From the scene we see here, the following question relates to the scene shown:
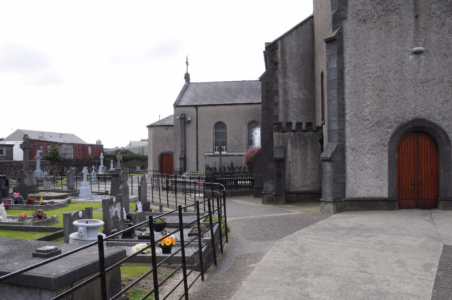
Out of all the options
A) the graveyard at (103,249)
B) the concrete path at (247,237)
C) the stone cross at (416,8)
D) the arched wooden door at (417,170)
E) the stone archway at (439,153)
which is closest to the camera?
the graveyard at (103,249)

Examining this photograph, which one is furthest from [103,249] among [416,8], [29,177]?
[29,177]

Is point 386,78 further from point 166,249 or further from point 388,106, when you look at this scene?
point 166,249

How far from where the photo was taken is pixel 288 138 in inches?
587

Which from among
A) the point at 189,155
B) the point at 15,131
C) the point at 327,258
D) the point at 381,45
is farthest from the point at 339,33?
the point at 15,131

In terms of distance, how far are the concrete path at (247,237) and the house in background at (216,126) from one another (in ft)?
48.3

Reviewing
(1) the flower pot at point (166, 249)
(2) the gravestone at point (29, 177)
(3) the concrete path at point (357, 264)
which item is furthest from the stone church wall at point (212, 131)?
(1) the flower pot at point (166, 249)

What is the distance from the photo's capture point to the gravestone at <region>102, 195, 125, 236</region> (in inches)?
345

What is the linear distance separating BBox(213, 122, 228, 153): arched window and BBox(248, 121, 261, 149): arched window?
6.72 ft

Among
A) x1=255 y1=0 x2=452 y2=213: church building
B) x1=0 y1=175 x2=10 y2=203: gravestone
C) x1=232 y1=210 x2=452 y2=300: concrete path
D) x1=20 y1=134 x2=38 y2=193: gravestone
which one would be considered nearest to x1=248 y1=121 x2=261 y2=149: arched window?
x1=20 y1=134 x2=38 y2=193: gravestone

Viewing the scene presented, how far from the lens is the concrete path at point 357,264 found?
4844 millimetres

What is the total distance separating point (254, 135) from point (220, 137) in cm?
295

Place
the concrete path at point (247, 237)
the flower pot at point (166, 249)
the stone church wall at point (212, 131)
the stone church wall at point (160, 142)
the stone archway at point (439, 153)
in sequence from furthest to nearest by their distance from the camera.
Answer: the stone church wall at point (160, 142) → the stone church wall at point (212, 131) → the stone archway at point (439, 153) → the flower pot at point (166, 249) → the concrete path at point (247, 237)

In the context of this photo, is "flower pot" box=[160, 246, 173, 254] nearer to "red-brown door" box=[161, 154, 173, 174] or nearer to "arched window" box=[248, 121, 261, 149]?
"arched window" box=[248, 121, 261, 149]

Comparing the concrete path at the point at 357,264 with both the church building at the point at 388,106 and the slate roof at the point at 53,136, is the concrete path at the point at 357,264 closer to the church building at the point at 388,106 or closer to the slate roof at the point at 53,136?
the church building at the point at 388,106
